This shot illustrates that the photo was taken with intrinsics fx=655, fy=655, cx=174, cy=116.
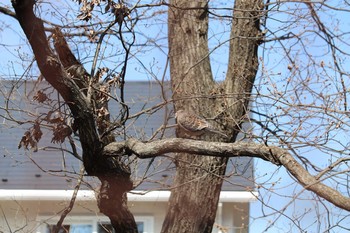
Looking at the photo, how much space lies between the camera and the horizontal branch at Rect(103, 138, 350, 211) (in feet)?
18.4

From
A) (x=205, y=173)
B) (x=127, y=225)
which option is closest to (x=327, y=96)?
(x=205, y=173)

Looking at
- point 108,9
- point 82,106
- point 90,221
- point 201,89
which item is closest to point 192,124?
point 201,89

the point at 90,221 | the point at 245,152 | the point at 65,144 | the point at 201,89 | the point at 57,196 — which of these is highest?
the point at 201,89

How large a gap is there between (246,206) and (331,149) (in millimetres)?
5540

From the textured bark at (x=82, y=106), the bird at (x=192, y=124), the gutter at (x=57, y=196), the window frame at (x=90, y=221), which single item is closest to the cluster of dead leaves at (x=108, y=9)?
the textured bark at (x=82, y=106)

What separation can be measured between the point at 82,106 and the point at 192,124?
1721 mm

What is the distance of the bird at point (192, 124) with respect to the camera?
7.76 m

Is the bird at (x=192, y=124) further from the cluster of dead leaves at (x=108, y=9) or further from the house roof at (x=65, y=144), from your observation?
the cluster of dead leaves at (x=108, y=9)

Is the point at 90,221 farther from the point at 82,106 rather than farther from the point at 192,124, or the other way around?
the point at 82,106

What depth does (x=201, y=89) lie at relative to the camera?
8375mm

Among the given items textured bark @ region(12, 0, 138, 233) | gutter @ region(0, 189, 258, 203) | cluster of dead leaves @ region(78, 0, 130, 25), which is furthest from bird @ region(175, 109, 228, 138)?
gutter @ region(0, 189, 258, 203)

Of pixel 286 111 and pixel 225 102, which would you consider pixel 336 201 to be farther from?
pixel 225 102

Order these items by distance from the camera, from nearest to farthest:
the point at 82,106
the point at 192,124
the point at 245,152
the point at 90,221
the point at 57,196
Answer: the point at 245,152, the point at 82,106, the point at 192,124, the point at 57,196, the point at 90,221

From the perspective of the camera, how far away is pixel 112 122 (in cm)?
695
